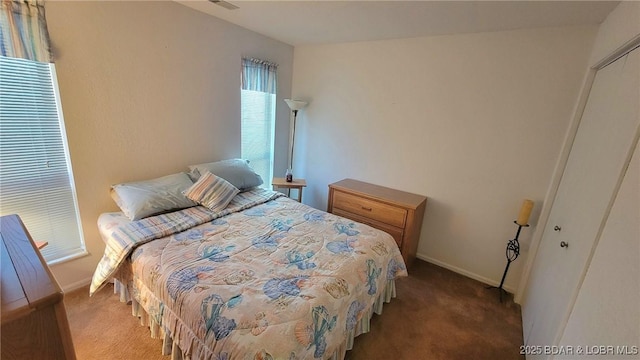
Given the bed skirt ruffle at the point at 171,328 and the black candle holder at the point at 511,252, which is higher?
the black candle holder at the point at 511,252

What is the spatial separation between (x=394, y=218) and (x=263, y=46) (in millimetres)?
2450

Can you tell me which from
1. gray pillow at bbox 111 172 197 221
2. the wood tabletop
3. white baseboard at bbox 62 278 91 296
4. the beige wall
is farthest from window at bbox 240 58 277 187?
white baseboard at bbox 62 278 91 296

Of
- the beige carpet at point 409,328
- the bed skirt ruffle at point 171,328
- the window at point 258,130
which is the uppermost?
the window at point 258,130

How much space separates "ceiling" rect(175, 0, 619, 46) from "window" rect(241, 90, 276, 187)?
0.76 m

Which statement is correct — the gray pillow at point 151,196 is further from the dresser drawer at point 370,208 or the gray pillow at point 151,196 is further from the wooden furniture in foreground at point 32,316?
the dresser drawer at point 370,208

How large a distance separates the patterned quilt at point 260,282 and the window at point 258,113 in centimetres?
134

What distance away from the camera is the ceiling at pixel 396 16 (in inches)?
69.7

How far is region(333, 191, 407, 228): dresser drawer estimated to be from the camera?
2629mm

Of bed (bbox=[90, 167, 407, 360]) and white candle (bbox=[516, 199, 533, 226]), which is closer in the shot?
bed (bbox=[90, 167, 407, 360])

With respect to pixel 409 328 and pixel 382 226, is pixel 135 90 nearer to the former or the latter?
pixel 382 226

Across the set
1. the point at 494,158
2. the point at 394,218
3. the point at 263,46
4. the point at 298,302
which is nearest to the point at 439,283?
the point at 394,218

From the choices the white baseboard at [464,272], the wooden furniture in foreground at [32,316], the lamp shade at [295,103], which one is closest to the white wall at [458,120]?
the white baseboard at [464,272]

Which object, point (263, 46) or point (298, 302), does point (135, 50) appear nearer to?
point (263, 46)

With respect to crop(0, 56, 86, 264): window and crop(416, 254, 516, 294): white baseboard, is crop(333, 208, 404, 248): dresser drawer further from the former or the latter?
crop(0, 56, 86, 264): window
